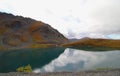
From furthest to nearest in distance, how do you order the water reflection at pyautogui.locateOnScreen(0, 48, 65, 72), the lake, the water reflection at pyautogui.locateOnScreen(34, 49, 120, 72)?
the water reflection at pyautogui.locateOnScreen(0, 48, 65, 72), the lake, the water reflection at pyautogui.locateOnScreen(34, 49, 120, 72)

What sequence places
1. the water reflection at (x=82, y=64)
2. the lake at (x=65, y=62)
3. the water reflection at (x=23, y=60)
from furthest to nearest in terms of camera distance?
the water reflection at (x=23, y=60)
the lake at (x=65, y=62)
the water reflection at (x=82, y=64)

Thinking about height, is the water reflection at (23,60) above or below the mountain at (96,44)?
below

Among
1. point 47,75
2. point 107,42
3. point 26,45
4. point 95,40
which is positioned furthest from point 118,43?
point 47,75

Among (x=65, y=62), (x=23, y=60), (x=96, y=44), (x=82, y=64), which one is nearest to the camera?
(x=82, y=64)

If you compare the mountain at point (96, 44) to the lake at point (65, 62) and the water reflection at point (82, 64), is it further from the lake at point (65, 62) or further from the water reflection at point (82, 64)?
the water reflection at point (82, 64)

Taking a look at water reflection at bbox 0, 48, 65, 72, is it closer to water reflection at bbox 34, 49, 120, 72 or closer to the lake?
the lake

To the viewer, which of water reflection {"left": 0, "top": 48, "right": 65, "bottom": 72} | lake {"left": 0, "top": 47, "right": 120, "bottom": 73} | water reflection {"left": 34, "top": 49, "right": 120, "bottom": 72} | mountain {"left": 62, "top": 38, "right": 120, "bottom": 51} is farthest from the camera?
mountain {"left": 62, "top": 38, "right": 120, "bottom": 51}

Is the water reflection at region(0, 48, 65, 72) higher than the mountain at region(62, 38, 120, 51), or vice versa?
the mountain at region(62, 38, 120, 51)

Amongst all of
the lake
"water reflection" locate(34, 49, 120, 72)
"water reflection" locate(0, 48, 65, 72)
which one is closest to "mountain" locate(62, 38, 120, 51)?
"water reflection" locate(0, 48, 65, 72)

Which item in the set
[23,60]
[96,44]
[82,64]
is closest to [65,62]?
[82,64]

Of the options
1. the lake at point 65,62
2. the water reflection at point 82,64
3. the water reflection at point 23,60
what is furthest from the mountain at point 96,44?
the water reflection at point 82,64

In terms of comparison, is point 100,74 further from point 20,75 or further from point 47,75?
point 20,75

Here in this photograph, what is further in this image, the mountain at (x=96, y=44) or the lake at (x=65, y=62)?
the mountain at (x=96, y=44)

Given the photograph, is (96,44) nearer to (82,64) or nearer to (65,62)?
(65,62)
